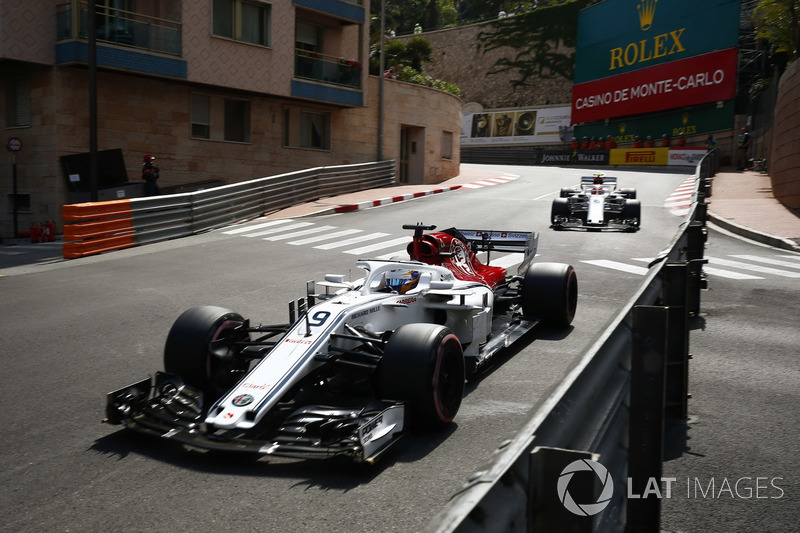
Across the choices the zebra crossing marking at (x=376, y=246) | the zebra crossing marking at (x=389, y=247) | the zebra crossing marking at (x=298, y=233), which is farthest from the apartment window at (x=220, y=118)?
the zebra crossing marking at (x=376, y=246)

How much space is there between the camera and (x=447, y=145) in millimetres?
33781

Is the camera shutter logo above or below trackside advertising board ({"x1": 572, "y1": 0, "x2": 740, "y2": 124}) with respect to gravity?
below

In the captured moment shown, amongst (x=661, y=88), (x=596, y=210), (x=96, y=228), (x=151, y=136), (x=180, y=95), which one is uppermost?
(x=661, y=88)

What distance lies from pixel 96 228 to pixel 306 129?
45.3 feet

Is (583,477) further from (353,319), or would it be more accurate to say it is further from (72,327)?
(72,327)

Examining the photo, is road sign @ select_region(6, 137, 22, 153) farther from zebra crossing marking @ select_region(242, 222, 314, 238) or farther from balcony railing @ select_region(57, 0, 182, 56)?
zebra crossing marking @ select_region(242, 222, 314, 238)

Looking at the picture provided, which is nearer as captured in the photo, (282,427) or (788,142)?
(282,427)

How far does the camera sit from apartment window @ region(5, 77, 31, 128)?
68.2ft

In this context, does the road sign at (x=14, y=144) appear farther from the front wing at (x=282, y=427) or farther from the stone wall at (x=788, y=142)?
the stone wall at (x=788, y=142)

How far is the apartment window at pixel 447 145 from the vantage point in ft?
110

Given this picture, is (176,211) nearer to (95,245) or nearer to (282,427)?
(95,245)

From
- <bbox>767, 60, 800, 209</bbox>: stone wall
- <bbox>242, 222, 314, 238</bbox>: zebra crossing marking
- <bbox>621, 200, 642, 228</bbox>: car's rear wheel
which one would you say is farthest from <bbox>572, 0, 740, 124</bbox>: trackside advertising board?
<bbox>242, 222, 314, 238</bbox>: zebra crossing marking

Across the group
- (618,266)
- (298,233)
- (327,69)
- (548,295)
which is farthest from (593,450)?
(327,69)

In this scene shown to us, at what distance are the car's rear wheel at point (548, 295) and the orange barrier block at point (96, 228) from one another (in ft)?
31.5
